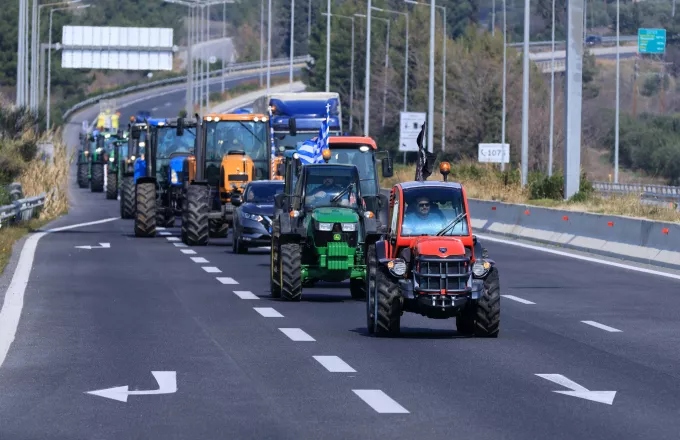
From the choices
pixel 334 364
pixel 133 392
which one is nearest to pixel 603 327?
pixel 334 364

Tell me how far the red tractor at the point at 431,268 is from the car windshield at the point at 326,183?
16.8 feet

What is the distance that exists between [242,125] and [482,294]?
69.2ft

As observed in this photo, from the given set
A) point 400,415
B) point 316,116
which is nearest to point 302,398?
point 400,415

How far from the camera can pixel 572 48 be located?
121 ft

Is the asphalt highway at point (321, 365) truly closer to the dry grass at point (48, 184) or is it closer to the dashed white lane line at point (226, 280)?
the dashed white lane line at point (226, 280)

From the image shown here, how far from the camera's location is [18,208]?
38906 mm

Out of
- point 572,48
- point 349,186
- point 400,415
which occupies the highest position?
point 572,48

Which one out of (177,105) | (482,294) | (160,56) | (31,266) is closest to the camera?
(482,294)

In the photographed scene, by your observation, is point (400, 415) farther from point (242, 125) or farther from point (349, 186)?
point (242, 125)

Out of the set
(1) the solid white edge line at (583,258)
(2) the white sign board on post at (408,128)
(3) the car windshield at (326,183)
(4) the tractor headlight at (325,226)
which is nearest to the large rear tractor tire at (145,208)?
(1) the solid white edge line at (583,258)

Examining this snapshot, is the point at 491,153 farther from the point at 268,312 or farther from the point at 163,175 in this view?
the point at 268,312

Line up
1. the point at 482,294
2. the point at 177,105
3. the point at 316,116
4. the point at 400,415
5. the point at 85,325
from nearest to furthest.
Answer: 1. the point at 400,415
2. the point at 482,294
3. the point at 85,325
4. the point at 316,116
5. the point at 177,105

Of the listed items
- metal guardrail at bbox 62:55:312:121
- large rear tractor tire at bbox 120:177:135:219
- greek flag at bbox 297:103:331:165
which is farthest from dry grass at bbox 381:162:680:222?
metal guardrail at bbox 62:55:312:121

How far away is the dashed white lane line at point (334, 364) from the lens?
14.1 metres
